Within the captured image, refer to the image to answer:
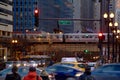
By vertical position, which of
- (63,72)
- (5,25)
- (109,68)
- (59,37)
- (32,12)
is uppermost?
(32,12)

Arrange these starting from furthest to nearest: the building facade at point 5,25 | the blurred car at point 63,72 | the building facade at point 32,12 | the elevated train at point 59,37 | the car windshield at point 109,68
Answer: the building facade at point 32,12 < the elevated train at point 59,37 < the building facade at point 5,25 < the blurred car at point 63,72 < the car windshield at point 109,68

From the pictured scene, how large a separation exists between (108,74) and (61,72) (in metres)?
7.13

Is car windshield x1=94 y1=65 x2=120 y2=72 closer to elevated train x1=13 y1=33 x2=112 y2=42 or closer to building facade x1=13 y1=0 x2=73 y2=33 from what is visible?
elevated train x1=13 y1=33 x2=112 y2=42

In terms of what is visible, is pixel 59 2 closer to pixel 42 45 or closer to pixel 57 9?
pixel 57 9

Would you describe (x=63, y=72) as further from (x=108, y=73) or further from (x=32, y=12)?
(x=32, y=12)

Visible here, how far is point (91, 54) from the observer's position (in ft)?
444

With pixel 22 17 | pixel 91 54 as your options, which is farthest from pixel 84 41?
pixel 22 17

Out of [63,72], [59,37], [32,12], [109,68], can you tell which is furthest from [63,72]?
[32,12]

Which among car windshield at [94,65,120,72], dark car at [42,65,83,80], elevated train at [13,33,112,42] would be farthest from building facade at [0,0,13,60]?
car windshield at [94,65,120,72]

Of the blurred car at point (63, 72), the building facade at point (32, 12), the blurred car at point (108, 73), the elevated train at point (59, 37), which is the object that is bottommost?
the blurred car at point (63, 72)

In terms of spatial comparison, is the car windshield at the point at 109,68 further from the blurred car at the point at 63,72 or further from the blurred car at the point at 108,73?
the blurred car at the point at 63,72

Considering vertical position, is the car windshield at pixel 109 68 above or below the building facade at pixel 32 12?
below

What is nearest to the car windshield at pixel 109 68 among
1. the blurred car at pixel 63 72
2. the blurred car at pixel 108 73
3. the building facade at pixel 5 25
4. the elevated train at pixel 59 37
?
the blurred car at pixel 108 73

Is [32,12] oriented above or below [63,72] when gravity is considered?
above
